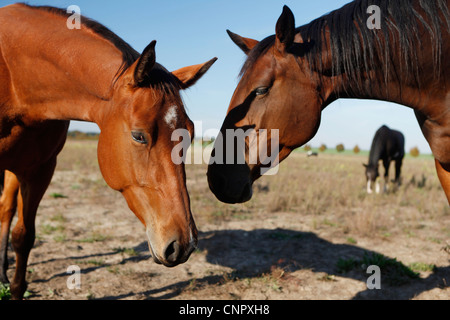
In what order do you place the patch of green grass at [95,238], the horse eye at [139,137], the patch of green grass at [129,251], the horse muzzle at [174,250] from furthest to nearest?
the patch of green grass at [95,238], the patch of green grass at [129,251], the horse eye at [139,137], the horse muzzle at [174,250]

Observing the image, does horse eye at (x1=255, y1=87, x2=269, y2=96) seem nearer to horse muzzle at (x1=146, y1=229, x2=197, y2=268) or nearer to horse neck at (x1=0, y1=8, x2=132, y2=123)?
horse neck at (x1=0, y1=8, x2=132, y2=123)

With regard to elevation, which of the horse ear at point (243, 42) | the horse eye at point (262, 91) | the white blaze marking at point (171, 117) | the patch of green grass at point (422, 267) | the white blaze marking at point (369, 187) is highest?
the horse ear at point (243, 42)

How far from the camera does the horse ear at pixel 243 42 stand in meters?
2.93

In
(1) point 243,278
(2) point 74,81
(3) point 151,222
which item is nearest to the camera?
(3) point 151,222

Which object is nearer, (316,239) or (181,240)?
(181,240)

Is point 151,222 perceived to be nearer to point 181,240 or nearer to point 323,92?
point 181,240

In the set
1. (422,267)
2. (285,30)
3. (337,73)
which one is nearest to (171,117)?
(285,30)

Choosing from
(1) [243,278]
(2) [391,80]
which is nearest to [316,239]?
(1) [243,278]

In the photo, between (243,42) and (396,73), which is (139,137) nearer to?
(243,42)

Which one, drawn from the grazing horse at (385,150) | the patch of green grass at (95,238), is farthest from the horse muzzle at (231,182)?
the grazing horse at (385,150)

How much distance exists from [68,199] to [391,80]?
8671 millimetres

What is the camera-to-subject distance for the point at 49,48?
2.41 meters

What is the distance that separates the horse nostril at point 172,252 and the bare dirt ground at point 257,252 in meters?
2.16

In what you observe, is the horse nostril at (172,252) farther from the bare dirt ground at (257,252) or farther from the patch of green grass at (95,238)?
the patch of green grass at (95,238)
